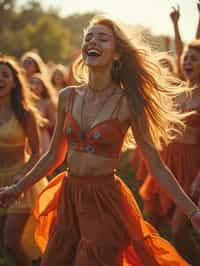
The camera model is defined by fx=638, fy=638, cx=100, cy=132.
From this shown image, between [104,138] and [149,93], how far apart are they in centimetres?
49

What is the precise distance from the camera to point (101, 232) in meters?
4.08

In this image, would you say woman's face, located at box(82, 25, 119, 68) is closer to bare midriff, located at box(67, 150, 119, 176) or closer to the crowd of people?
the crowd of people

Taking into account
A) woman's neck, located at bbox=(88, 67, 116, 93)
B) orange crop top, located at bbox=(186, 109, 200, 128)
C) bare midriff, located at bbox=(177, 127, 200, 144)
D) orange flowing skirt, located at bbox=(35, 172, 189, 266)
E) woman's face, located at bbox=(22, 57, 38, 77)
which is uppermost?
woman's face, located at bbox=(22, 57, 38, 77)

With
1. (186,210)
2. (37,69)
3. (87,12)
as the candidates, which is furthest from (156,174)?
(87,12)

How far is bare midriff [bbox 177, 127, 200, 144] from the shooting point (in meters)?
6.00

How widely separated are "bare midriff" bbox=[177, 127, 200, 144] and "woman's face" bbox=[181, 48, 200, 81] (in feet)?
1.72

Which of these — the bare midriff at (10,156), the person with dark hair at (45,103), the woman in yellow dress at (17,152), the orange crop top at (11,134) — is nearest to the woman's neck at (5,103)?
the woman in yellow dress at (17,152)

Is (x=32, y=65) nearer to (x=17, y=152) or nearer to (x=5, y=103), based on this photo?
(x=5, y=103)

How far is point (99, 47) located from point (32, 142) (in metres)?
1.59

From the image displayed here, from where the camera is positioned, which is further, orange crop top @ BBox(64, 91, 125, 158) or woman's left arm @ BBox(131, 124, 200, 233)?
orange crop top @ BBox(64, 91, 125, 158)

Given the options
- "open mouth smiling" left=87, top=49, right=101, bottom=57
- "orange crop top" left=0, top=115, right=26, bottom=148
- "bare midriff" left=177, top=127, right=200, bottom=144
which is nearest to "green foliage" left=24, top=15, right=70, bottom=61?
"bare midriff" left=177, top=127, right=200, bottom=144

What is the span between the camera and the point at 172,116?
4.45 metres

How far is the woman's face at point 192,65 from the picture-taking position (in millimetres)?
6152

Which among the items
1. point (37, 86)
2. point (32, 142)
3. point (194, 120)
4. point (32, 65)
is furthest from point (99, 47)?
point (32, 65)
